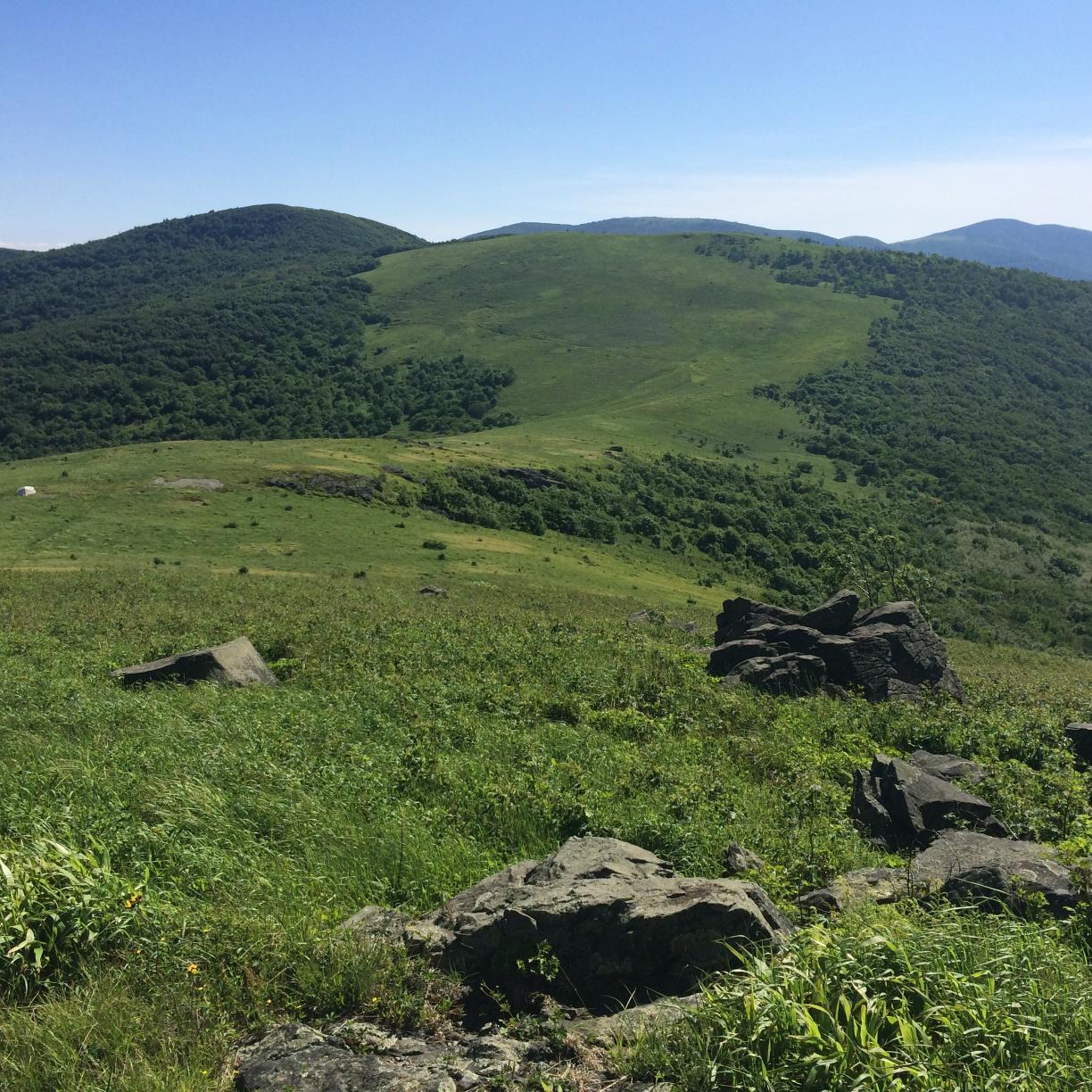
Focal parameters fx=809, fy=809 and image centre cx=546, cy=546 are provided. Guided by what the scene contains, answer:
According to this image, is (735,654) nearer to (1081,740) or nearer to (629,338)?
(1081,740)

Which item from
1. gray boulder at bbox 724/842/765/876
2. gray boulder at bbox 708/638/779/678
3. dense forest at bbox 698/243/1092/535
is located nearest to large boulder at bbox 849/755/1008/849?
gray boulder at bbox 724/842/765/876

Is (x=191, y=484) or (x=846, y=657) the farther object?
(x=191, y=484)

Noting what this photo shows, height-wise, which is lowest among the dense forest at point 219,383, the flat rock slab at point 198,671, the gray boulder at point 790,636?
the gray boulder at point 790,636

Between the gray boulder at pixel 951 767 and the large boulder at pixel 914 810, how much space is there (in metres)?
1.41

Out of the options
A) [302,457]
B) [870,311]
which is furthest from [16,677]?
[870,311]

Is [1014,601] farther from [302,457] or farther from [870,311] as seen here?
[870,311]

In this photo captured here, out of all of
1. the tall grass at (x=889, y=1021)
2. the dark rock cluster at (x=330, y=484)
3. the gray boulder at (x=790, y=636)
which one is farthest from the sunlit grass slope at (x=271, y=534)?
the tall grass at (x=889, y=1021)

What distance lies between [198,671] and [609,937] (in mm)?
11830

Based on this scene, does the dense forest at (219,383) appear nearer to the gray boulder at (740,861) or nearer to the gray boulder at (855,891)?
the gray boulder at (740,861)

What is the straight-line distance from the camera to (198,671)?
50.4ft

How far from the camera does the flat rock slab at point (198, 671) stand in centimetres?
1521

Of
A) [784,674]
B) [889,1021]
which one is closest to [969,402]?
[784,674]

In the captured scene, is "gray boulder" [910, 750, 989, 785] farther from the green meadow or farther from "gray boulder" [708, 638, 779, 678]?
"gray boulder" [708, 638, 779, 678]

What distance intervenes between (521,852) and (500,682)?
27.2ft
